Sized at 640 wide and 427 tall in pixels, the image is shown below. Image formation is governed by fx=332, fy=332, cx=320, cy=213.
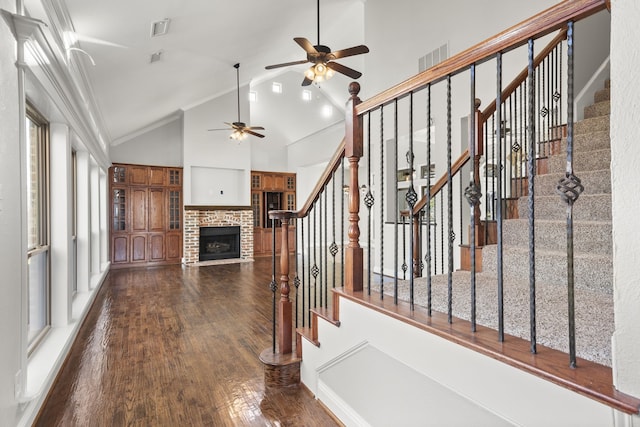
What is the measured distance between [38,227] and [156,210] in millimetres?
5516

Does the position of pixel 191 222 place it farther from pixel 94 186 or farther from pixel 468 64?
pixel 468 64

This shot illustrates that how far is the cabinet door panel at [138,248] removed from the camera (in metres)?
7.87

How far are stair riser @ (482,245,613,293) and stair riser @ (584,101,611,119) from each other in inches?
77.0

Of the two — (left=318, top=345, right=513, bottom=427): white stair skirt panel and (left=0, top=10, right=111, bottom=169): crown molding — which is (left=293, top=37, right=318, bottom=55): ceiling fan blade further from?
(left=318, top=345, right=513, bottom=427): white stair skirt panel

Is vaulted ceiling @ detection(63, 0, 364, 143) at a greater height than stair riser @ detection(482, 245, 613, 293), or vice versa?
vaulted ceiling @ detection(63, 0, 364, 143)

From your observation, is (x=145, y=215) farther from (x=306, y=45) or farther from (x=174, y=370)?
(x=174, y=370)

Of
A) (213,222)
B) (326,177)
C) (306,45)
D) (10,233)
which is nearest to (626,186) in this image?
(326,177)

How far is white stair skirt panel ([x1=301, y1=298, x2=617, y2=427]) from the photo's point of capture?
930mm

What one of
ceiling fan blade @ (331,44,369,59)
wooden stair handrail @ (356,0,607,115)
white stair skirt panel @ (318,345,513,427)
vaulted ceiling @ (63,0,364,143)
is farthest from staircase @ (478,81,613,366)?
vaulted ceiling @ (63,0,364,143)

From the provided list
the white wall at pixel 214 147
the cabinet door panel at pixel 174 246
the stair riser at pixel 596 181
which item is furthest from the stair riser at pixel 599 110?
the cabinet door panel at pixel 174 246

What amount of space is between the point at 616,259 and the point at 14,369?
2.61m

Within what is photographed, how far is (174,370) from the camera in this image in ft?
8.58

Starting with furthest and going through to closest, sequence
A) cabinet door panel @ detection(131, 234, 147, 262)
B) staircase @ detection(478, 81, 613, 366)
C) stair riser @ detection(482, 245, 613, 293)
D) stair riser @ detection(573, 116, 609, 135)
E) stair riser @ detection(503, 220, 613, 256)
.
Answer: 1. cabinet door panel @ detection(131, 234, 147, 262)
2. stair riser @ detection(573, 116, 609, 135)
3. stair riser @ detection(503, 220, 613, 256)
4. stair riser @ detection(482, 245, 613, 293)
5. staircase @ detection(478, 81, 613, 366)

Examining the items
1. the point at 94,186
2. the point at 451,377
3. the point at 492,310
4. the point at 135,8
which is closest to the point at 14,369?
the point at 451,377
